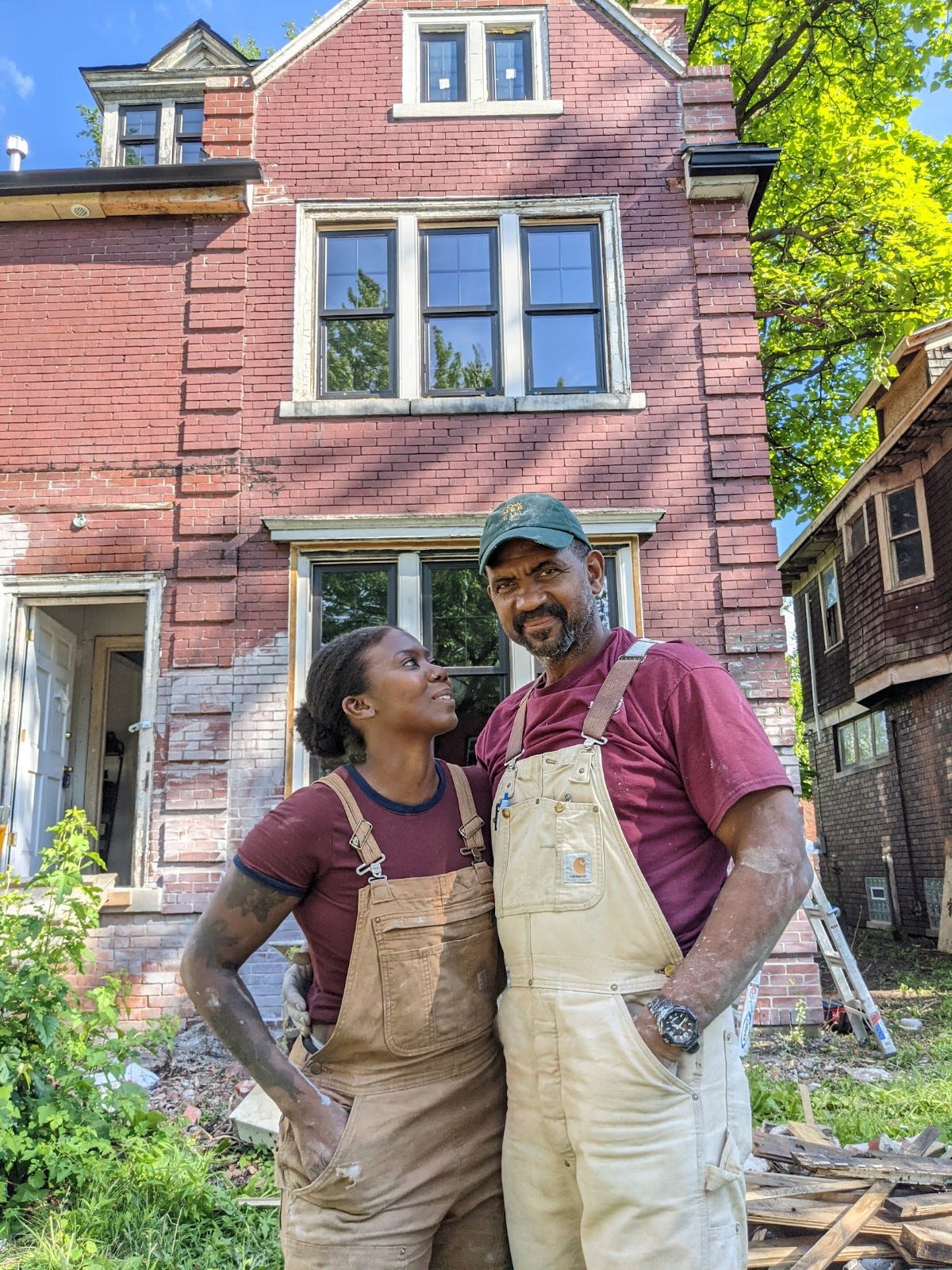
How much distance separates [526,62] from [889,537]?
30.6ft

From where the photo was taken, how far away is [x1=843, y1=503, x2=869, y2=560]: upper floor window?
16.6 meters

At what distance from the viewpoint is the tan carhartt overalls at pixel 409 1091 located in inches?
82.2

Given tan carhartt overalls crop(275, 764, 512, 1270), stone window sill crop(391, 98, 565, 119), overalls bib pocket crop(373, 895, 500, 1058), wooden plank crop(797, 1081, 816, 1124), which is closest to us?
tan carhartt overalls crop(275, 764, 512, 1270)

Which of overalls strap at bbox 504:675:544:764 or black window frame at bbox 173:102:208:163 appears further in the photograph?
black window frame at bbox 173:102:208:163

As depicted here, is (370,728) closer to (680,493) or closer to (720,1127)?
(720,1127)

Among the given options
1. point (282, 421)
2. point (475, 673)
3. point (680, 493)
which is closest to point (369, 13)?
point (282, 421)

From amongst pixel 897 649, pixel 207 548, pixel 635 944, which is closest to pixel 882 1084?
pixel 635 944

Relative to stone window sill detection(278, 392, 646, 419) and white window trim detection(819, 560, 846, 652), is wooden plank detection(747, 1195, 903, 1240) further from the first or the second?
white window trim detection(819, 560, 846, 652)

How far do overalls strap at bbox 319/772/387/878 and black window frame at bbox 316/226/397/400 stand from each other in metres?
7.16

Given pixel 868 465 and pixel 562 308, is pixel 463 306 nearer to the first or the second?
pixel 562 308

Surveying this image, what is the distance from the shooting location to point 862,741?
17.8 m

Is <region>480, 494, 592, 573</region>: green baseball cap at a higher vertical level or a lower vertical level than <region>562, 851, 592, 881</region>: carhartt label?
higher

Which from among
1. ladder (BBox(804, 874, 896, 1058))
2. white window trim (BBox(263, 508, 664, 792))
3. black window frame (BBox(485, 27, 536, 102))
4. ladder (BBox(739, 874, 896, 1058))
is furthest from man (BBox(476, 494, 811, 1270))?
black window frame (BBox(485, 27, 536, 102))

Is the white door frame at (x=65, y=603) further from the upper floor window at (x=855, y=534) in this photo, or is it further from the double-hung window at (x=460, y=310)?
the upper floor window at (x=855, y=534)
